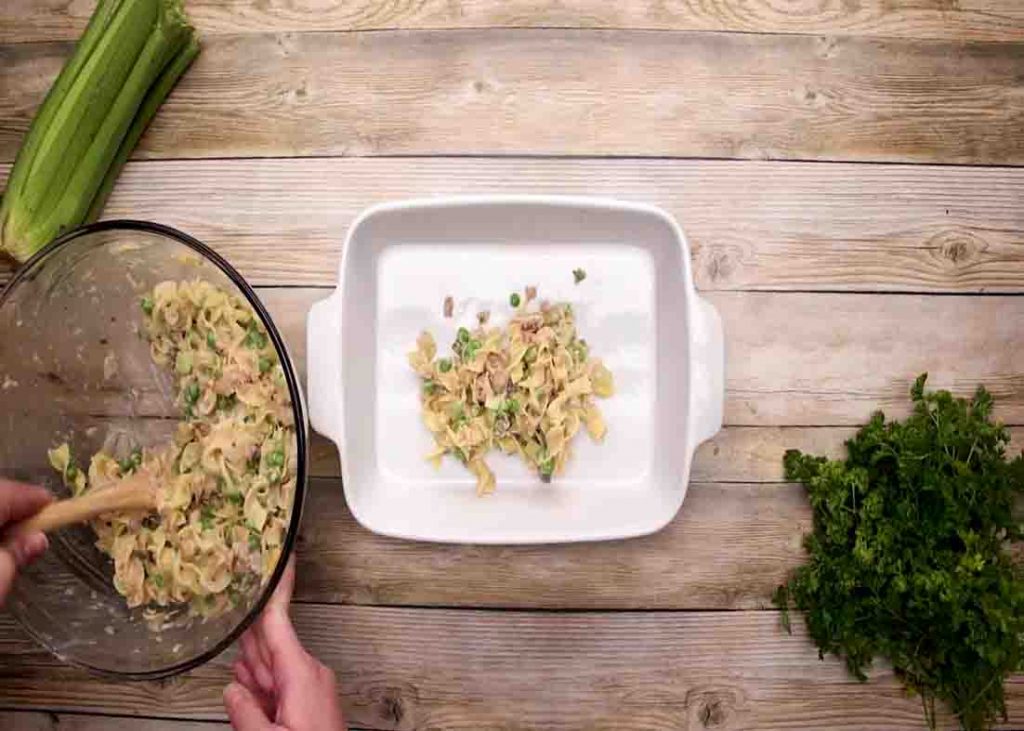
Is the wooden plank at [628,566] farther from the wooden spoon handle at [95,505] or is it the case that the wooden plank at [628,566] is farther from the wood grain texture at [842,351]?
the wooden spoon handle at [95,505]

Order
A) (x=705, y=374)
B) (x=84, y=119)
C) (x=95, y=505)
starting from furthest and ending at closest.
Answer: (x=84, y=119)
(x=705, y=374)
(x=95, y=505)

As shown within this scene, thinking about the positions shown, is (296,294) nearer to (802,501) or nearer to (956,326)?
(802,501)

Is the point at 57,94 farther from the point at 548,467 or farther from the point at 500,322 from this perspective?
the point at 548,467

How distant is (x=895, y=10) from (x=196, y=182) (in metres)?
1.41

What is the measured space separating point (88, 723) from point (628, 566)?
1107mm

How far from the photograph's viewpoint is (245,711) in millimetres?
1280

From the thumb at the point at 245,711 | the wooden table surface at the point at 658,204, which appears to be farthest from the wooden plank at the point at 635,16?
the thumb at the point at 245,711

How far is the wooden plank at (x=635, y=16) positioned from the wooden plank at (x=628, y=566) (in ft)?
2.95

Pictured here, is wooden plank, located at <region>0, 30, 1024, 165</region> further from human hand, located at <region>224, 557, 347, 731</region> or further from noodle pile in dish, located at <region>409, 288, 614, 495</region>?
human hand, located at <region>224, 557, 347, 731</region>

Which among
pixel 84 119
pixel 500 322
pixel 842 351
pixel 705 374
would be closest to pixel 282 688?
pixel 500 322

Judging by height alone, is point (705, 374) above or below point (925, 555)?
above

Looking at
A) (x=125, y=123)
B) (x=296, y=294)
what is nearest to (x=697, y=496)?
(x=296, y=294)

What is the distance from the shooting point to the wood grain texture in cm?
161

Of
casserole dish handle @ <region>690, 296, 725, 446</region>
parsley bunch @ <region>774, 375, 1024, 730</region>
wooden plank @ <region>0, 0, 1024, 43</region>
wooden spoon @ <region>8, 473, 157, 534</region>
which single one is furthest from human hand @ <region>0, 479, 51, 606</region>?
parsley bunch @ <region>774, 375, 1024, 730</region>
